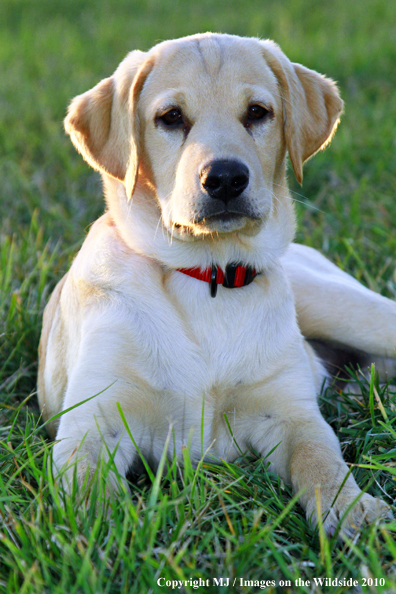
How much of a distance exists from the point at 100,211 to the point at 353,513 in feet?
12.5

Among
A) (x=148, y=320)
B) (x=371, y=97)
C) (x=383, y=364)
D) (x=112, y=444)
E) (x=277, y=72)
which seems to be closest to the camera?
(x=112, y=444)

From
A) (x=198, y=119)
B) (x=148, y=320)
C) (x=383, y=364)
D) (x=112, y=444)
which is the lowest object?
(x=383, y=364)

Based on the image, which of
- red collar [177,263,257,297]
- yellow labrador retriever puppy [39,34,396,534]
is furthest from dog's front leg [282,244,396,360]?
red collar [177,263,257,297]

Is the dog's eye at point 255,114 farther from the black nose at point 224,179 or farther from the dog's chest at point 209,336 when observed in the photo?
the dog's chest at point 209,336

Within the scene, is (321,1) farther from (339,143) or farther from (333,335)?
(333,335)

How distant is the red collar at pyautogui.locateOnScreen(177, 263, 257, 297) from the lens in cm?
281

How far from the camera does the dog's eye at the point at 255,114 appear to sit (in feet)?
9.08

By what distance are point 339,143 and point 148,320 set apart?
4203 millimetres

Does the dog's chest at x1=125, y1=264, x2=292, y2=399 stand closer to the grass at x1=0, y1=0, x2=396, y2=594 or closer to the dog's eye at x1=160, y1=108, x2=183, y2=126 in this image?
the grass at x1=0, y1=0, x2=396, y2=594

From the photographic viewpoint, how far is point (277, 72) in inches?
117

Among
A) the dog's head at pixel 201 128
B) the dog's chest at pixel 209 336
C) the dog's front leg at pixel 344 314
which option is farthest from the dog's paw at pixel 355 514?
the dog's front leg at pixel 344 314

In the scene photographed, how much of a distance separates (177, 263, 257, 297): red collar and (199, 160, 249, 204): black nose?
44 cm

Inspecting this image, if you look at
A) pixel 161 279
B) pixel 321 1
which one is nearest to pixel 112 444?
pixel 161 279

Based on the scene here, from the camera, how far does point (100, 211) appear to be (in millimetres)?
5391
